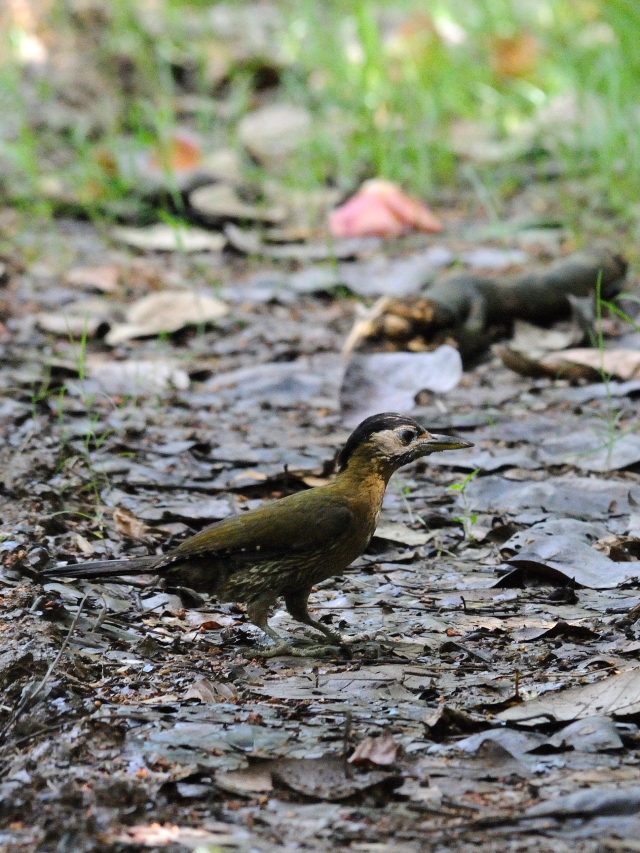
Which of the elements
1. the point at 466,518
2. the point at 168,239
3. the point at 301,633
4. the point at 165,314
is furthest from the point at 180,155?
the point at 301,633

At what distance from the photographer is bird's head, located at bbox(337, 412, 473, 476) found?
393cm

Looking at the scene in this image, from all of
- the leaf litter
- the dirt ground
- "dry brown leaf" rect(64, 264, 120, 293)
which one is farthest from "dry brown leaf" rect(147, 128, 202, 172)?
the dirt ground

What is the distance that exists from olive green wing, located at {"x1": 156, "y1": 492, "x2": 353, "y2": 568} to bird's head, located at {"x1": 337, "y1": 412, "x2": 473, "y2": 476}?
0.92 ft

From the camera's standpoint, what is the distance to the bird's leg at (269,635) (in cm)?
349

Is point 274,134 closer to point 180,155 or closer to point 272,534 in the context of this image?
point 180,155

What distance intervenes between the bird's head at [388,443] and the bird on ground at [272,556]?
15 cm

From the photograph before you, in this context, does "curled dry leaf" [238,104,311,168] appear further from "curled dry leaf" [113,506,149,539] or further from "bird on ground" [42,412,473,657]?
"bird on ground" [42,412,473,657]

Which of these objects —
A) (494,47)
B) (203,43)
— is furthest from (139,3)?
(494,47)

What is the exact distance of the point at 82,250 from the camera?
8219 mm

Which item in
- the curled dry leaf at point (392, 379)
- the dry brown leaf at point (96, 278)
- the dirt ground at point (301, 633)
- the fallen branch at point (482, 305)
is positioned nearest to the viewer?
the dirt ground at point (301, 633)

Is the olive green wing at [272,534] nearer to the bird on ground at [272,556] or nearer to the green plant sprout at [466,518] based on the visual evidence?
the bird on ground at [272,556]

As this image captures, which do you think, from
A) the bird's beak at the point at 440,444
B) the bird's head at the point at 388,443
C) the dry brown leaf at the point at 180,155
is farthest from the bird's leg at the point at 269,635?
the dry brown leaf at the point at 180,155

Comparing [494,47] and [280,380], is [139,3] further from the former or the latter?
[280,380]

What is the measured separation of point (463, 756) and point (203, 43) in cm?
984
